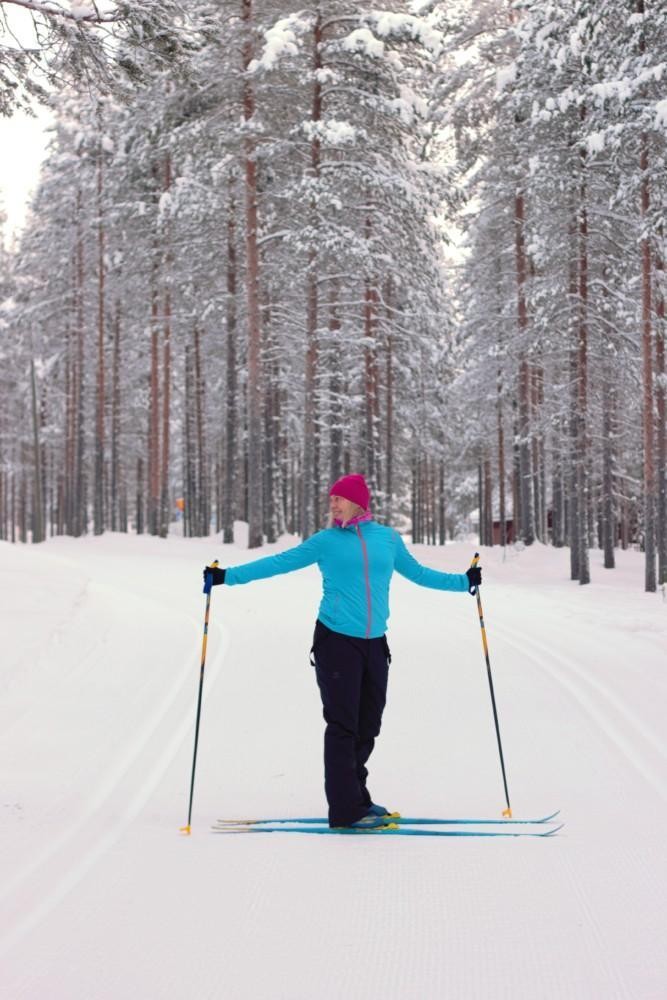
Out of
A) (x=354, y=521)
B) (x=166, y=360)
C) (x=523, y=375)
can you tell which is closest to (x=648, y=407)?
(x=523, y=375)

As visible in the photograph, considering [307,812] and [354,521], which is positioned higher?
[354,521]

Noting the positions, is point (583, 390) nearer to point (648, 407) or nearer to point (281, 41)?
point (648, 407)

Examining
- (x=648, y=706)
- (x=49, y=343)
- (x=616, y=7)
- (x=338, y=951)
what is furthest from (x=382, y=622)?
(x=49, y=343)

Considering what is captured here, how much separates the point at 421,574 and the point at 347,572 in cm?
62

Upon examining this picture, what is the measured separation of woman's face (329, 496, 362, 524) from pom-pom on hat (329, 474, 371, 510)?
2cm

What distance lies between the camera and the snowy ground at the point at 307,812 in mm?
3895

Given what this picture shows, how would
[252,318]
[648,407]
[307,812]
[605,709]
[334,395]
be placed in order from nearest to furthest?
[307,812]
[605,709]
[648,407]
[252,318]
[334,395]

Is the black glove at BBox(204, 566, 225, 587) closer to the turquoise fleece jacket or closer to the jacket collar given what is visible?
the turquoise fleece jacket

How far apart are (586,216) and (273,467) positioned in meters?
17.1

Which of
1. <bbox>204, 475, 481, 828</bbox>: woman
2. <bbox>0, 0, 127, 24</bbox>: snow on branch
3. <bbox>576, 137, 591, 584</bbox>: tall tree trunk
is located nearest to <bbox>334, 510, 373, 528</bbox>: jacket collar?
<bbox>204, 475, 481, 828</bbox>: woman

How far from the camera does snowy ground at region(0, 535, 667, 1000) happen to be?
389 centimetres

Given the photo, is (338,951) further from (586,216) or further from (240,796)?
(586,216)

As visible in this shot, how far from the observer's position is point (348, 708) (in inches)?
232

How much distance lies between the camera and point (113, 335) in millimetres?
44031
